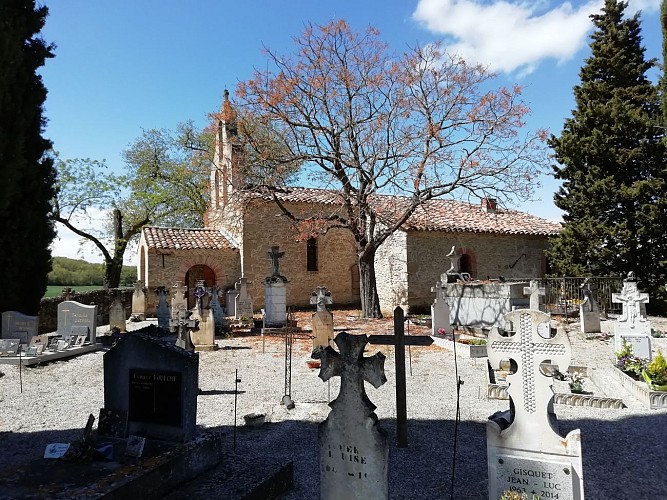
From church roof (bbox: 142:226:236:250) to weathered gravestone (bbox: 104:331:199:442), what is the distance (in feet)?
49.9

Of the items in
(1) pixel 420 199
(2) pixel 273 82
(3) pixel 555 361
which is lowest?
(3) pixel 555 361

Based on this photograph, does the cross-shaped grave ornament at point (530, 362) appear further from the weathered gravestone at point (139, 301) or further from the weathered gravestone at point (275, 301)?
the weathered gravestone at point (139, 301)

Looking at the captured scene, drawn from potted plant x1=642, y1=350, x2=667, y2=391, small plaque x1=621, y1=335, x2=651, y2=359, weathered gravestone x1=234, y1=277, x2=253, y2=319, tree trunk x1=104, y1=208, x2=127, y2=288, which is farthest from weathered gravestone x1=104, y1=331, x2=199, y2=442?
tree trunk x1=104, y1=208, x2=127, y2=288

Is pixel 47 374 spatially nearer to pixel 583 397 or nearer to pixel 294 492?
pixel 294 492

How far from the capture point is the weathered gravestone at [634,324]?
8.41 m

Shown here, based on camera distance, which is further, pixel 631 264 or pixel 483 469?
pixel 631 264

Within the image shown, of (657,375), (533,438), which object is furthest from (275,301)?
(533,438)

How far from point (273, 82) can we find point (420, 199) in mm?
6608

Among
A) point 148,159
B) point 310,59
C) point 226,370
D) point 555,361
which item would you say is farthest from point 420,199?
point 148,159

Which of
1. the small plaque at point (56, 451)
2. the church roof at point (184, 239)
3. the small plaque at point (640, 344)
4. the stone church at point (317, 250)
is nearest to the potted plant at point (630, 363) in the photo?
the small plaque at point (640, 344)

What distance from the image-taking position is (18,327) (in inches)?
442

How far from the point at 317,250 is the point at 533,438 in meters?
18.7

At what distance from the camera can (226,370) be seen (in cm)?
926

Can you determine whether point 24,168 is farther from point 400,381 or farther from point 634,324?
point 634,324
